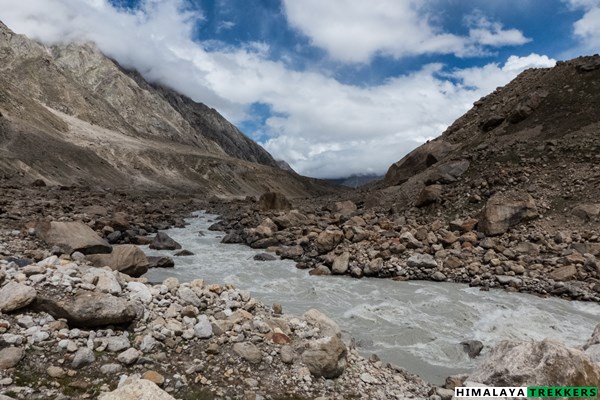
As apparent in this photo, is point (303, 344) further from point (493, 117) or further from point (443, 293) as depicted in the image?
point (493, 117)

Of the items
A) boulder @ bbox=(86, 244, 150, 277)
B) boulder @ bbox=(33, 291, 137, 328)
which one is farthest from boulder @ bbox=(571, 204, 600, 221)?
boulder @ bbox=(33, 291, 137, 328)

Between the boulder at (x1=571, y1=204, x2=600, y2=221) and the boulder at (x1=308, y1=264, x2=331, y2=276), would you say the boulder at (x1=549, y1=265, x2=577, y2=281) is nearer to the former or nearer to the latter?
the boulder at (x1=571, y1=204, x2=600, y2=221)

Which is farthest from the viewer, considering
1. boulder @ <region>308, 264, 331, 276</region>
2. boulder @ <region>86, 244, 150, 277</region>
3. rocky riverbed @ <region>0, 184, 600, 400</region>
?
boulder @ <region>308, 264, 331, 276</region>

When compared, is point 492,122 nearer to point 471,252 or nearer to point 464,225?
point 464,225

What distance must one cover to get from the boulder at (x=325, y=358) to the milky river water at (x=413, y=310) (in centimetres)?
232

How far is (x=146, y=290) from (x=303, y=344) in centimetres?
316

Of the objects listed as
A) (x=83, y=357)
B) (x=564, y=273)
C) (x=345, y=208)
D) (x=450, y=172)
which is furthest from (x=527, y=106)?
(x=83, y=357)

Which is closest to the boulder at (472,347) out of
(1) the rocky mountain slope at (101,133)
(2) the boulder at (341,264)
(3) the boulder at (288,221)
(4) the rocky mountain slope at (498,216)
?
(4) the rocky mountain slope at (498,216)

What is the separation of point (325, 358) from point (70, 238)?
35.5 ft

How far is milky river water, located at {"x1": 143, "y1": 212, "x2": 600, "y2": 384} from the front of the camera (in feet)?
31.6

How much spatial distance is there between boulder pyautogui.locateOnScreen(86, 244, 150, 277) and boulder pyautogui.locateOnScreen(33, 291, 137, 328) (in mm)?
5109

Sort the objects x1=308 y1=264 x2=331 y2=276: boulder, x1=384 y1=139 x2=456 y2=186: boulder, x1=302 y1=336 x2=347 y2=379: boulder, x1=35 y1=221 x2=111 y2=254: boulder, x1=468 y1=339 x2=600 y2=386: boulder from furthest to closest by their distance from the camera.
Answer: x1=384 y1=139 x2=456 y2=186: boulder < x1=308 y1=264 x2=331 y2=276: boulder < x1=35 y1=221 x2=111 y2=254: boulder < x1=302 y1=336 x2=347 y2=379: boulder < x1=468 y1=339 x2=600 y2=386: boulder

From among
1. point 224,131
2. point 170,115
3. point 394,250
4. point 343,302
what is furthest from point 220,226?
point 224,131

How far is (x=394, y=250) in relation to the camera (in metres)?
17.5
